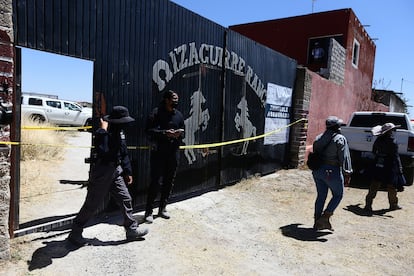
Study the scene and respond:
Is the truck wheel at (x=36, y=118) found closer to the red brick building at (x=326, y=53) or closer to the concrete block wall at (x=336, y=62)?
the red brick building at (x=326, y=53)

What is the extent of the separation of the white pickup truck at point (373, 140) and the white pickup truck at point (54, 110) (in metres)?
13.6

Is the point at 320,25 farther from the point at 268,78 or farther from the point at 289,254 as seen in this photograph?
the point at 289,254

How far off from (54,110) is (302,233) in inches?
635

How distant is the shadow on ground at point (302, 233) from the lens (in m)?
4.79

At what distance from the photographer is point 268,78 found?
841 cm

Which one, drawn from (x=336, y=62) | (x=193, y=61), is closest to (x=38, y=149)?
(x=193, y=61)

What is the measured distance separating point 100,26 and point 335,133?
11.3 ft

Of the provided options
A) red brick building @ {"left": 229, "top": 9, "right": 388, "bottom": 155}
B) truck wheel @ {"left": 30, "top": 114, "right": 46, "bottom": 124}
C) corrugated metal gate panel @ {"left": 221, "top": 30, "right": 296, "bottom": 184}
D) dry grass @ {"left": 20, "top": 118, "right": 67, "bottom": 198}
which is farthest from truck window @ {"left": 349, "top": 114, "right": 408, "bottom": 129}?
truck wheel @ {"left": 30, "top": 114, "right": 46, "bottom": 124}

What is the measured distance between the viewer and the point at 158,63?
5195 millimetres

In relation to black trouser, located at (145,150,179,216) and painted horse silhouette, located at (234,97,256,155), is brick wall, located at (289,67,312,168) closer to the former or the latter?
painted horse silhouette, located at (234,97,256,155)

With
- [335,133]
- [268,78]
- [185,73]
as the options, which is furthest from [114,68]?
[268,78]

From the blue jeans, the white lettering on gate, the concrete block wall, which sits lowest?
the blue jeans

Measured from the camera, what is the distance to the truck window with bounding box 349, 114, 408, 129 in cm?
882

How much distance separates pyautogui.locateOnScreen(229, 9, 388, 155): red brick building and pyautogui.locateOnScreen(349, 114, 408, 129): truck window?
1447 mm
